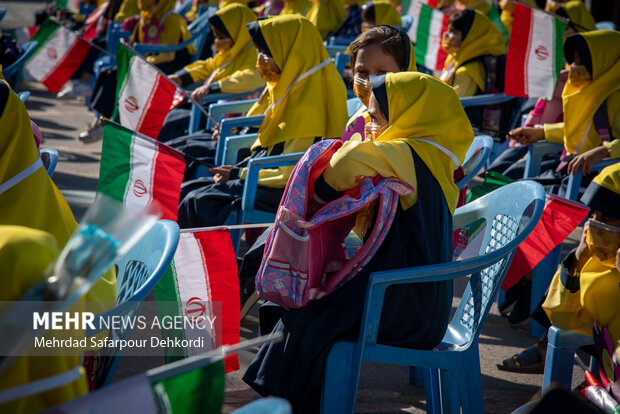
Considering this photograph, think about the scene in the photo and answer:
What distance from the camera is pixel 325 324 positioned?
232cm

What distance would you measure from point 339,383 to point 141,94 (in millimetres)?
3029

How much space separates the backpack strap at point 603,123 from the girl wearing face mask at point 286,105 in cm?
135

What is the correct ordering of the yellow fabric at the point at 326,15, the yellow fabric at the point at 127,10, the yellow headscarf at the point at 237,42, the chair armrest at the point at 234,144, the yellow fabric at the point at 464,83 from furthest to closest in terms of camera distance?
the yellow fabric at the point at 127,10 → the yellow fabric at the point at 326,15 → the yellow headscarf at the point at 237,42 → the yellow fabric at the point at 464,83 → the chair armrest at the point at 234,144

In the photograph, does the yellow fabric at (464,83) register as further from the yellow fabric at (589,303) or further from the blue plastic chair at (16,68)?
the blue plastic chair at (16,68)

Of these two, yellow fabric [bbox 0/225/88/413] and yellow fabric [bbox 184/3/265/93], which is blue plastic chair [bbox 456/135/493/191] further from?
yellow fabric [bbox 184/3/265/93]

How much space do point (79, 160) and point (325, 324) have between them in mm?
5190

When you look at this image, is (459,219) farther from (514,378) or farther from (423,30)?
(423,30)

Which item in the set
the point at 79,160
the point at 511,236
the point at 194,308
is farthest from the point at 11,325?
the point at 79,160

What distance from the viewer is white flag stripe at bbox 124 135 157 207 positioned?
11.3 ft

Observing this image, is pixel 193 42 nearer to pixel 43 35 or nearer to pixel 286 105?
pixel 43 35

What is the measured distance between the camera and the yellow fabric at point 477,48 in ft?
18.2

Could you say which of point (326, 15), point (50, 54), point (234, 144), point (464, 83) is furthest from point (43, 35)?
point (326, 15)

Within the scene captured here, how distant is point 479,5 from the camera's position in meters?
7.50

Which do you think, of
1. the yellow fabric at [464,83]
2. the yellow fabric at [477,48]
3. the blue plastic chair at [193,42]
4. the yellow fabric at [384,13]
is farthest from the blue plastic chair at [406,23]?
the yellow fabric at [464,83]
